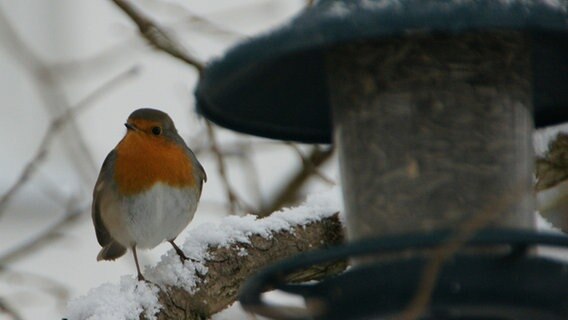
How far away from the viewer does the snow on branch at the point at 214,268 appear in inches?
139

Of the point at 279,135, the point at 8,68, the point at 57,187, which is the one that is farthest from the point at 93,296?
the point at 8,68

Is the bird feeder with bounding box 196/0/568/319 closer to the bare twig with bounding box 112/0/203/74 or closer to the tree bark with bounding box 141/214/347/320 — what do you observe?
the tree bark with bounding box 141/214/347/320

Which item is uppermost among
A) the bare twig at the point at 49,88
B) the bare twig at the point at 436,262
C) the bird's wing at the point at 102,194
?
the bare twig at the point at 436,262

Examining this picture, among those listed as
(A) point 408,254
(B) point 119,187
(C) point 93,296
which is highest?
(A) point 408,254

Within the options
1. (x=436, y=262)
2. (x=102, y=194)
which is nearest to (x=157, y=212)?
(x=102, y=194)

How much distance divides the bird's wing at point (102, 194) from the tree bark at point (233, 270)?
107 centimetres

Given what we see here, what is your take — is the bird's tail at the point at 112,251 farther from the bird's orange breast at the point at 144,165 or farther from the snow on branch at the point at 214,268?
the snow on branch at the point at 214,268

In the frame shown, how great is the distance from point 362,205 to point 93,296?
1.01 metres

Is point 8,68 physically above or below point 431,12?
below

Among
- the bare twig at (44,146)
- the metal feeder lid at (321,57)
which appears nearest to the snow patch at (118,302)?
the metal feeder lid at (321,57)

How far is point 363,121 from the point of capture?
2.92 metres

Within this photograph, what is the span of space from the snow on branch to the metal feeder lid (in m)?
0.69

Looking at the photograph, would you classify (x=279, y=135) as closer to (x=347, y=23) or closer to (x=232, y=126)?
(x=232, y=126)

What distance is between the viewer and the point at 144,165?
472 centimetres
